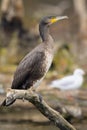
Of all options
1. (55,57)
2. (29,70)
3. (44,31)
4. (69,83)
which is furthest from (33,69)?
(55,57)

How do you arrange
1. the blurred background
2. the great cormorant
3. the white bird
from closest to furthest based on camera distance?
1. the great cormorant
2. the blurred background
3. the white bird

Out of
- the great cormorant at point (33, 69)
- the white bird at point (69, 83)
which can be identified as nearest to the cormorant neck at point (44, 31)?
the great cormorant at point (33, 69)

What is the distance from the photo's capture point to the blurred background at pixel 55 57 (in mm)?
13086

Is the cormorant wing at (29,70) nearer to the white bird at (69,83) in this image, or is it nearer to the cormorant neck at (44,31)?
the cormorant neck at (44,31)

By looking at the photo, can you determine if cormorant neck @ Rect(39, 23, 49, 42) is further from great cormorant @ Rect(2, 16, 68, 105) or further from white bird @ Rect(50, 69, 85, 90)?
white bird @ Rect(50, 69, 85, 90)

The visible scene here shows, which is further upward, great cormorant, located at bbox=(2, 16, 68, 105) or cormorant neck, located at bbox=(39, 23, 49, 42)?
cormorant neck, located at bbox=(39, 23, 49, 42)

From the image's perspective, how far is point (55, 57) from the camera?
17.8 meters

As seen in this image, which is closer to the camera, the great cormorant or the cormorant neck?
the great cormorant

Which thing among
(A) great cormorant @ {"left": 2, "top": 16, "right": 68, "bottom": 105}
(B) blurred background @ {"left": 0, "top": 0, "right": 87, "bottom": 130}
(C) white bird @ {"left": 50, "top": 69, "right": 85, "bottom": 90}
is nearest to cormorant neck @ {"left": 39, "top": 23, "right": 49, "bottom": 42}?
(A) great cormorant @ {"left": 2, "top": 16, "right": 68, "bottom": 105}

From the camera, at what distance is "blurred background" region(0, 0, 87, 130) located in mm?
13086

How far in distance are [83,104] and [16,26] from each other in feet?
17.3

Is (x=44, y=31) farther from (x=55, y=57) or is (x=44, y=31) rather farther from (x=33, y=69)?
(x=55, y=57)

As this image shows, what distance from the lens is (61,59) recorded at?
1770cm

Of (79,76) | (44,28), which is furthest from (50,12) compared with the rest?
(44,28)
